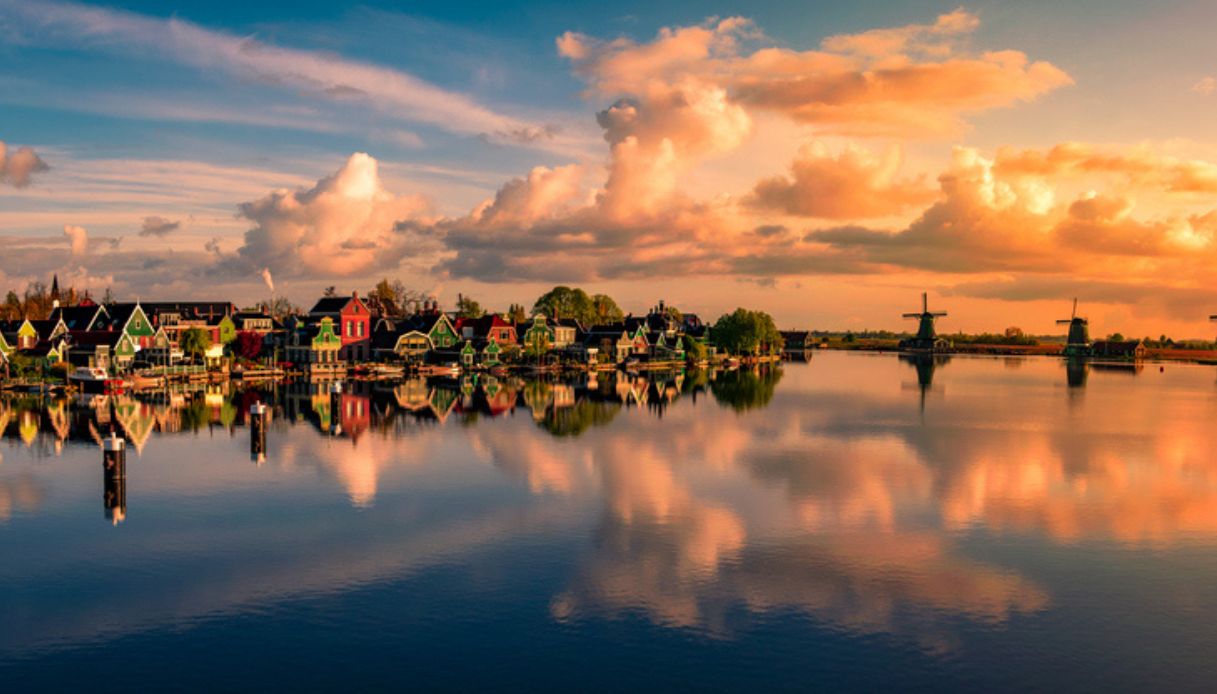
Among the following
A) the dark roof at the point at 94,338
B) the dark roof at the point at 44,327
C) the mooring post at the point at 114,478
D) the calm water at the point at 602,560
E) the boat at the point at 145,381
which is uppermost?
the dark roof at the point at 44,327

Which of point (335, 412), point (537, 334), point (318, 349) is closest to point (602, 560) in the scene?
point (335, 412)

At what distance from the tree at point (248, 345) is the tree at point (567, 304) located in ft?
232

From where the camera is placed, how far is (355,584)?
1006 inches

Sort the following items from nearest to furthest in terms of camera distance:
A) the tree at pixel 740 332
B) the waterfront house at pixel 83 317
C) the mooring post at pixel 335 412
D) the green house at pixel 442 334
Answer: the mooring post at pixel 335 412, the waterfront house at pixel 83 317, the green house at pixel 442 334, the tree at pixel 740 332

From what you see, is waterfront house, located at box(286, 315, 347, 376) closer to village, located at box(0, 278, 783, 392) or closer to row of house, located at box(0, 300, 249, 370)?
village, located at box(0, 278, 783, 392)

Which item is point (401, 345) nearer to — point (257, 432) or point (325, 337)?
point (325, 337)

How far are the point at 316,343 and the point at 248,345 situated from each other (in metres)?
10.4

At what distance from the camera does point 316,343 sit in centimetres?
10475

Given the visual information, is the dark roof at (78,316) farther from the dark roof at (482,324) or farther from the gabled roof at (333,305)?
the dark roof at (482,324)

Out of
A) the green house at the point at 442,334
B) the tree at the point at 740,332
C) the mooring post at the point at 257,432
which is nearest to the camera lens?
the mooring post at the point at 257,432

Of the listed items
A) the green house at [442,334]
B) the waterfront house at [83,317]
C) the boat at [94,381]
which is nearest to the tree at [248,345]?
the waterfront house at [83,317]

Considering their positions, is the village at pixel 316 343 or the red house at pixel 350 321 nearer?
the village at pixel 316 343

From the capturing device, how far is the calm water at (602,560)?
20.3 meters

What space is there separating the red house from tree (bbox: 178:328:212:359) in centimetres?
1549
